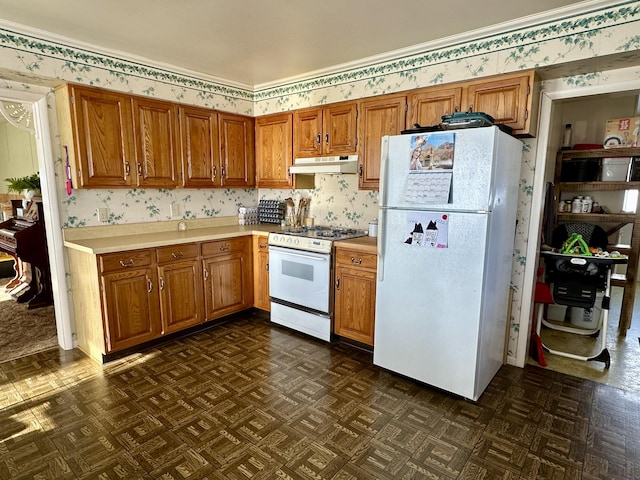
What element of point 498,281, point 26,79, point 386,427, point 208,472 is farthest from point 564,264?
point 26,79

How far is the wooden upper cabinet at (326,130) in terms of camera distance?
329 centimetres

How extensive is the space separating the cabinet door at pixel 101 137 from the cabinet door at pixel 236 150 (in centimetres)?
96

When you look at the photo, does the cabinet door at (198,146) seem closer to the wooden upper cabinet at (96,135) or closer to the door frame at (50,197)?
the wooden upper cabinet at (96,135)

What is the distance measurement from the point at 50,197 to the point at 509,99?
360 cm

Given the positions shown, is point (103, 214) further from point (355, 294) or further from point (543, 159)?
point (543, 159)

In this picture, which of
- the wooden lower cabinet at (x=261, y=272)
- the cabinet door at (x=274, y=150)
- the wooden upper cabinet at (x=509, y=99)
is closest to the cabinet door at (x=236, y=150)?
the cabinet door at (x=274, y=150)

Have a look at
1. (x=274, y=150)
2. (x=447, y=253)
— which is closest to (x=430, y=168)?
(x=447, y=253)

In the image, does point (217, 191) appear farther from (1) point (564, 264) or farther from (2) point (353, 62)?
(1) point (564, 264)

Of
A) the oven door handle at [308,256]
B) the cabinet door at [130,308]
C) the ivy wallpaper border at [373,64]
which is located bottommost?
the cabinet door at [130,308]

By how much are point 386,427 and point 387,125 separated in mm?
2297

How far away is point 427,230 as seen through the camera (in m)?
2.37

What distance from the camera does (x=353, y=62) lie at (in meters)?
3.16

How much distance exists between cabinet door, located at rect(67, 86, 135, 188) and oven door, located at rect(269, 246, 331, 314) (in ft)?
4.97

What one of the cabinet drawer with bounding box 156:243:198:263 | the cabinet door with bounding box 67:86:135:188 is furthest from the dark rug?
the cabinet door with bounding box 67:86:135:188
